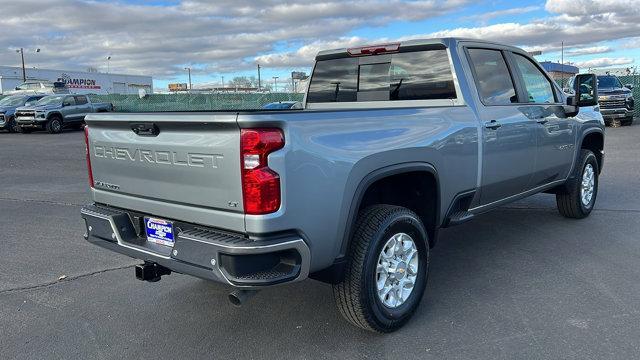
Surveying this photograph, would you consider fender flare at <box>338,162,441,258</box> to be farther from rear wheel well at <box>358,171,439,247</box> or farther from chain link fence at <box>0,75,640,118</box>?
chain link fence at <box>0,75,640,118</box>

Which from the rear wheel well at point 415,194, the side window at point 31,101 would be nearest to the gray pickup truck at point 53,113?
the side window at point 31,101

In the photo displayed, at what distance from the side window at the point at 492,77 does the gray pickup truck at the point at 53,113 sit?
20.3 meters

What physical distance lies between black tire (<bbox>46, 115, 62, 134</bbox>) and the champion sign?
3981cm

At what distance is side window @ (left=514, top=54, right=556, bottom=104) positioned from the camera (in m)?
5.33

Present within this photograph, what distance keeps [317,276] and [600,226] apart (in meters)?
4.29

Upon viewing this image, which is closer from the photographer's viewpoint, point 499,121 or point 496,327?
point 496,327

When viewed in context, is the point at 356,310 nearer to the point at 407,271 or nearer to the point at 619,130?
the point at 407,271

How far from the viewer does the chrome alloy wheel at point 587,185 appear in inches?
251

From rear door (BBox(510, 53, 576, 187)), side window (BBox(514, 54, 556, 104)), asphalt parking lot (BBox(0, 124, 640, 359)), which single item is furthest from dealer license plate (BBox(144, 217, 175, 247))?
side window (BBox(514, 54, 556, 104))

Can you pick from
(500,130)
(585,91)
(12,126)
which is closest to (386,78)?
(500,130)

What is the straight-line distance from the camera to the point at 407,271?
12.4 feet

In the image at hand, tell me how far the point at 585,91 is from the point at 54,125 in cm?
2279

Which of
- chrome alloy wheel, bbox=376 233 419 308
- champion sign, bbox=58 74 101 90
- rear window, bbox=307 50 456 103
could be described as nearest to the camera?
chrome alloy wheel, bbox=376 233 419 308

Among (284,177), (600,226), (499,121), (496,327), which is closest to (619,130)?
(600,226)
